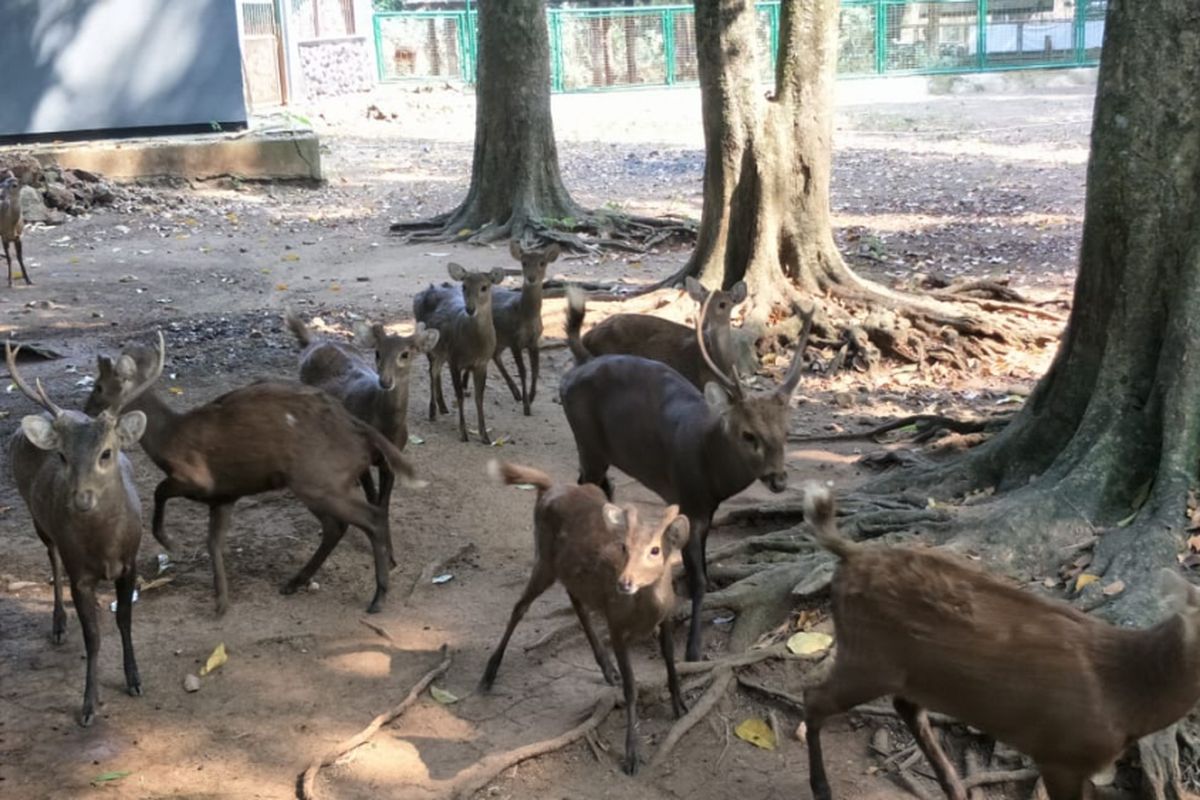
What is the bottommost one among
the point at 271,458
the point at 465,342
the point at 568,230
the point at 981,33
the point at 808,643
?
the point at 808,643

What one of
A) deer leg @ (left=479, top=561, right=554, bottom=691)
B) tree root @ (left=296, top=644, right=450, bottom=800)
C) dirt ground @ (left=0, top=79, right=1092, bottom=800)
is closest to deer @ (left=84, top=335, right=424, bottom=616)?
dirt ground @ (left=0, top=79, right=1092, bottom=800)

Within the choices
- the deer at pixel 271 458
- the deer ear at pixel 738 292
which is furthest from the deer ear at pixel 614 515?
the deer ear at pixel 738 292

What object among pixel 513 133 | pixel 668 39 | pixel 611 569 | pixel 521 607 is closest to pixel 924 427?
pixel 521 607

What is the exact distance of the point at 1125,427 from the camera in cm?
547

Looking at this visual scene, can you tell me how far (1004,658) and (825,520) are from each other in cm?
68

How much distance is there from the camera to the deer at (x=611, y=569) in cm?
459

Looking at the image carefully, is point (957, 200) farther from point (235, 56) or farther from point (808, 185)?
point (235, 56)

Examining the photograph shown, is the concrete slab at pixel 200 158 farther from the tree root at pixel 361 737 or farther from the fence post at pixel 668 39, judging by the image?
the fence post at pixel 668 39

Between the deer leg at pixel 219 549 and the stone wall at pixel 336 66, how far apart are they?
986 inches

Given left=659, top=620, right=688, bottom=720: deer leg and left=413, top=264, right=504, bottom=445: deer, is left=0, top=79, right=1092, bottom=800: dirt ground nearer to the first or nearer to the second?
left=659, top=620, right=688, bottom=720: deer leg

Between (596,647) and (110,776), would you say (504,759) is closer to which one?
(596,647)

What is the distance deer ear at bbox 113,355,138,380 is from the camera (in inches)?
242

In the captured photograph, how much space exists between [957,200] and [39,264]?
10.9m

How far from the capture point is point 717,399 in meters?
5.54
